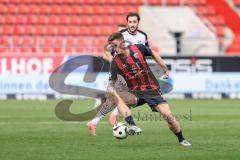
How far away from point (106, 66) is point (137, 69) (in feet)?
57.1

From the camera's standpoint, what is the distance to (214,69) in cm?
2975

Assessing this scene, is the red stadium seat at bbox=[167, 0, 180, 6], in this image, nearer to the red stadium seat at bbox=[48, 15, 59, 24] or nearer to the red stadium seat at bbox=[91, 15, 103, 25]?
the red stadium seat at bbox=[91, 15, 103, 25]

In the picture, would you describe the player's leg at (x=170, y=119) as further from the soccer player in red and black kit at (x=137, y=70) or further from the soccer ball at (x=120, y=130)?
the soccer ball at (x=120, y=130)

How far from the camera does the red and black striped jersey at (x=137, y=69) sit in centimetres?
1178

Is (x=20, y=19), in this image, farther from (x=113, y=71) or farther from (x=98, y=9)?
(x=113, y=71)

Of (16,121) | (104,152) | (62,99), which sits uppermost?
(104,152)

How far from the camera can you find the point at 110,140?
500 inches

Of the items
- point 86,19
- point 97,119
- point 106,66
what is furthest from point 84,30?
point 97,119

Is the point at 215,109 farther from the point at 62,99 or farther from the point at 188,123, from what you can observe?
the point at 62,99

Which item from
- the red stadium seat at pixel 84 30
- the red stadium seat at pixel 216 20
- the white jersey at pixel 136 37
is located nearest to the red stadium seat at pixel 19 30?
the red stadium seat at pixel 84 30

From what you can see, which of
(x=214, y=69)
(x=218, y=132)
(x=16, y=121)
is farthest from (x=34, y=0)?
(x=218, y=132)

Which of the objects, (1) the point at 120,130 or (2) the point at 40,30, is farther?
(2) the point at 40,30

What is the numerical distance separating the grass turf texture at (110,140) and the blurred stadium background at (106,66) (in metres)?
0.02

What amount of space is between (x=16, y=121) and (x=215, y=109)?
7619 millimetres
